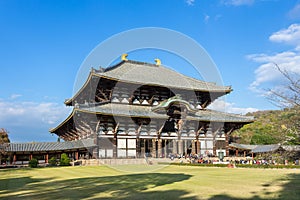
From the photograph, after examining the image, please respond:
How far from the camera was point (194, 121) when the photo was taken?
40.4 metres

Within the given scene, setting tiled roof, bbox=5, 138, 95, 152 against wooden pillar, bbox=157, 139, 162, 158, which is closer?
tiled roof, bbox=5, 138, 95, 152

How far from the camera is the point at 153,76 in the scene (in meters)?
44.3

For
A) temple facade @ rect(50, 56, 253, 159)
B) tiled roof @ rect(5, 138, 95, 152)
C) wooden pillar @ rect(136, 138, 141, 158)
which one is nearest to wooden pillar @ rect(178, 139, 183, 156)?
temple facade @ rect(50, 56, 253, 159)

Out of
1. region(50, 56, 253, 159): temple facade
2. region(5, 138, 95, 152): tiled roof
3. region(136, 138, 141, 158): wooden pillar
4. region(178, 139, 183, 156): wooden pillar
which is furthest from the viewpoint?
region(178, 139, 183, 156): wooden pillar

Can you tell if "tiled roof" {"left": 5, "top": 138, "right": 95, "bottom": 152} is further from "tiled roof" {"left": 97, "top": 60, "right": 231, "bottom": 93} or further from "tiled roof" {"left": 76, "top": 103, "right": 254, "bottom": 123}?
"tiled roof" {"left": 97, "top": 60, "right": 231, "bottom": 93}

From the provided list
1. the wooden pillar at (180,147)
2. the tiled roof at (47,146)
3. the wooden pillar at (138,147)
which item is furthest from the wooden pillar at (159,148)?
the tiled roof at (47,146)

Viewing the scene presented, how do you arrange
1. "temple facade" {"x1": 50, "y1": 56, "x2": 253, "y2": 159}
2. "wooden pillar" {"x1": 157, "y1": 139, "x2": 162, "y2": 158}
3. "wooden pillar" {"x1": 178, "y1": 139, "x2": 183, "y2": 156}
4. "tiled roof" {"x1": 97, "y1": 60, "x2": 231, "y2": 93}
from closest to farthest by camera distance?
1. "temple facade" {"x1": 50, "y1": 56, "x2": 253, "y2": 159}
2. "wooden pillar" {"x1": 157, "y1": 139, "x2": 162, "y2": 158}
3. "tiled roof" {"x1": 97, "y1": 60, "x2": 231, "y2": 93}
4. "wooden pillar" {"x1": 178, "y1": 139, "x2": 183, "y2": 156}

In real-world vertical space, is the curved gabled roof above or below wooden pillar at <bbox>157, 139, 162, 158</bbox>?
above

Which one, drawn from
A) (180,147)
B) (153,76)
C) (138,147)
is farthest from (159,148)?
(153,76)

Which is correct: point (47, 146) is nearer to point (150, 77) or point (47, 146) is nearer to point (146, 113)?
point (146, 113)

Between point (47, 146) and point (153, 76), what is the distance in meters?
18.5

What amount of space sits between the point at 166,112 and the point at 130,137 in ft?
19.8

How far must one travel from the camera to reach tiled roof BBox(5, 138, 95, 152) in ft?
113

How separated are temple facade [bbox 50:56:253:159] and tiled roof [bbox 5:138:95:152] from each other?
1.20 metres
